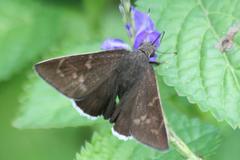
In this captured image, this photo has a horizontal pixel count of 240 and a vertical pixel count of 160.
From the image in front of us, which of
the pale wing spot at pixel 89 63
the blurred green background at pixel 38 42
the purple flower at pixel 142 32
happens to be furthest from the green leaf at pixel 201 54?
the blurred green background at pixel 38 42

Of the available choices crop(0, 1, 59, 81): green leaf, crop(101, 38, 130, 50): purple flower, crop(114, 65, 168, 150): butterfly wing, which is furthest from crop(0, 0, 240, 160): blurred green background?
crop(114, 65, 168, 150): butterfly wing

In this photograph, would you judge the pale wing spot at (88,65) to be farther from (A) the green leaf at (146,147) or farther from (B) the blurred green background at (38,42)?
(B) the blurred green background at (38,42)

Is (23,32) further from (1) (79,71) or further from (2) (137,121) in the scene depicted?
(2) (137,121)

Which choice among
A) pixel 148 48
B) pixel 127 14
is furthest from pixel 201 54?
pixel 127 14

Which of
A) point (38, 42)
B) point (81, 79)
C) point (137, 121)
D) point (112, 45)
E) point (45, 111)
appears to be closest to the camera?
point (137, 121)

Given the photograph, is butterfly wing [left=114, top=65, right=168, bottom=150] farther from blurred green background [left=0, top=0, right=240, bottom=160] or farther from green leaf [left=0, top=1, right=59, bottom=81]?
green leaf [left=0, top=1, right=59, bottom=81]

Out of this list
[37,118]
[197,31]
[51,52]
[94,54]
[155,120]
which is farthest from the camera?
[51,52]

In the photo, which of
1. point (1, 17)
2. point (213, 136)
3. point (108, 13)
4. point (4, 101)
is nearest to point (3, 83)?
point (4, 101)

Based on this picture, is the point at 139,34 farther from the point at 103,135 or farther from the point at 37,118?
the point at 37,118
